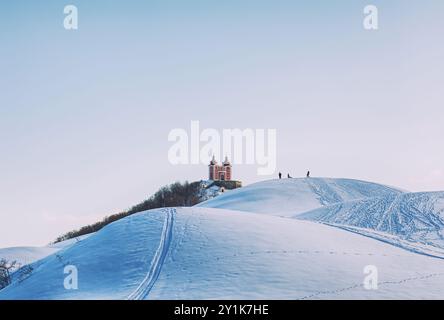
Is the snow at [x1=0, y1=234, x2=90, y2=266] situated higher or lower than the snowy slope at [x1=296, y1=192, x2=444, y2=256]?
lower

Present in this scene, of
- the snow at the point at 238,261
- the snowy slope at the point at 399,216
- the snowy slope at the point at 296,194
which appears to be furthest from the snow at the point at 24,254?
the snowy slope at the point at 296,194

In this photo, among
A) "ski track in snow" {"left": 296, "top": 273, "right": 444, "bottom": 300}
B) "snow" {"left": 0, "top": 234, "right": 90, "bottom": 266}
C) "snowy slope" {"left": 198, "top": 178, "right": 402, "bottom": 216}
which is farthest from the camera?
"snowy slope" {"left": 198, "top": 178, "right": 402, "bottom": 216}

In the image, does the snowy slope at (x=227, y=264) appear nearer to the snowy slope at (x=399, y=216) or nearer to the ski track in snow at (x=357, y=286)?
the ski track in snow at (x=357, y=286)

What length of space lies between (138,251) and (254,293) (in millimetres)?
4670

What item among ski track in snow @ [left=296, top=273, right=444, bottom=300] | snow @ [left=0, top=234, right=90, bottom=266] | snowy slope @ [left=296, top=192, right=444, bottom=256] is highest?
ski track in snow @ [left=296, top=273, right=444, bottom=300]

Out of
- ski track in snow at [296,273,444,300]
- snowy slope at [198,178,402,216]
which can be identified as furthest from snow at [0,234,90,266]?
ski track in snow at [296,273,444,300]

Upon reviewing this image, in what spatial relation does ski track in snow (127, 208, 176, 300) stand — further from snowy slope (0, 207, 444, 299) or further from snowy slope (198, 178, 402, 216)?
snowy slope (198, 178, 402, 216)

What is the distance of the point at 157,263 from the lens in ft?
49.5

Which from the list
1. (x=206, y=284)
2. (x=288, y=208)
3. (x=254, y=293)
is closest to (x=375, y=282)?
(x=254, y=293)

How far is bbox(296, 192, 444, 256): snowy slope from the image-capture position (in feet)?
72.5

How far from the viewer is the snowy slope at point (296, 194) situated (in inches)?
1772

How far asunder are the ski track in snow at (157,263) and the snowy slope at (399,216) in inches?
268

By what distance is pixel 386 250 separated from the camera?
17719 mm

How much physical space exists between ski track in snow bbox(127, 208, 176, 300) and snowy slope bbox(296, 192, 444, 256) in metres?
6.80
